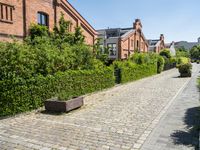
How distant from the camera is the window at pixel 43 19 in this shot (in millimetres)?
18308

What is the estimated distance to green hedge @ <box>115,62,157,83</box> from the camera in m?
19.5

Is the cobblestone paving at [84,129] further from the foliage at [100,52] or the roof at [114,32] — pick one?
the roof at [114,32]

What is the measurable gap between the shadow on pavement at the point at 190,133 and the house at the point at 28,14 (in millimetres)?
10183

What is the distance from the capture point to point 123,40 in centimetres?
3669

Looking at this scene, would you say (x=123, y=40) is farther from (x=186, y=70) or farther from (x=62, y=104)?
(x=62, y=104)

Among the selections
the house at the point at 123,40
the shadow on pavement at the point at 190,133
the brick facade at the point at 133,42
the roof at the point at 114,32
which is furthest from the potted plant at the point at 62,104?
the roof at the point at 114,32

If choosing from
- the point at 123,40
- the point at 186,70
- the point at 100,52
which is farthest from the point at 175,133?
the point at 123,40

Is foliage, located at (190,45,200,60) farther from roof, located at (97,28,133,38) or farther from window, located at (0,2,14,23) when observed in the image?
Result: window, located at (0,2,14,23)

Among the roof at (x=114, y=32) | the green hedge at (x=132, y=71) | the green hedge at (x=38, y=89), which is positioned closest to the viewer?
the green hedge at (x=38, y=89)

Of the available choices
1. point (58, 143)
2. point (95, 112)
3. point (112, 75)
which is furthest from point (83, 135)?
point (112, 75)

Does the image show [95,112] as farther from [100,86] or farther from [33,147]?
[100,86]

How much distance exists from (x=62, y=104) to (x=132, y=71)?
14.2m

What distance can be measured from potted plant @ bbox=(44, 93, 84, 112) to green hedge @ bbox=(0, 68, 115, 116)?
14.8 inches

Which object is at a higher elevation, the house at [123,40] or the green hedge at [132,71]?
the house at [123,40]
